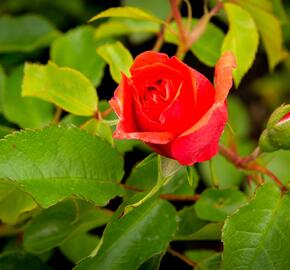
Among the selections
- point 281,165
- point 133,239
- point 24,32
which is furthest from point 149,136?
point 24,32

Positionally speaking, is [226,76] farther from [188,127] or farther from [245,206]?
[245,206]

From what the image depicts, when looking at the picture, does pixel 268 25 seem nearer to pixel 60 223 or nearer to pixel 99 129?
pixel 99 129

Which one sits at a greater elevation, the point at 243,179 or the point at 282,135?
the point at 282,135

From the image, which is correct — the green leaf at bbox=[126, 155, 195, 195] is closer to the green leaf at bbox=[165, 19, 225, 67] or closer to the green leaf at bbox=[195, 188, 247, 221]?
the green leaf at bbox=[195, 188, 247, 221]

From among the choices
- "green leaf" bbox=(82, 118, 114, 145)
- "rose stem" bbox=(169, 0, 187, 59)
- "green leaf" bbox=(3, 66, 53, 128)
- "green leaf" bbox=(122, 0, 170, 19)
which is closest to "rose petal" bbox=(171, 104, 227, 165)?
"green leaf" bbox=(82, 118, 114, 145)

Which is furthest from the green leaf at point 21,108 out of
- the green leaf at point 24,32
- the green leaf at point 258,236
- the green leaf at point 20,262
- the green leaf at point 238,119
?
the green leaf at point 238,119

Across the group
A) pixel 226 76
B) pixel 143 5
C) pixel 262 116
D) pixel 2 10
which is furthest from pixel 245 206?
pixel 262 116
